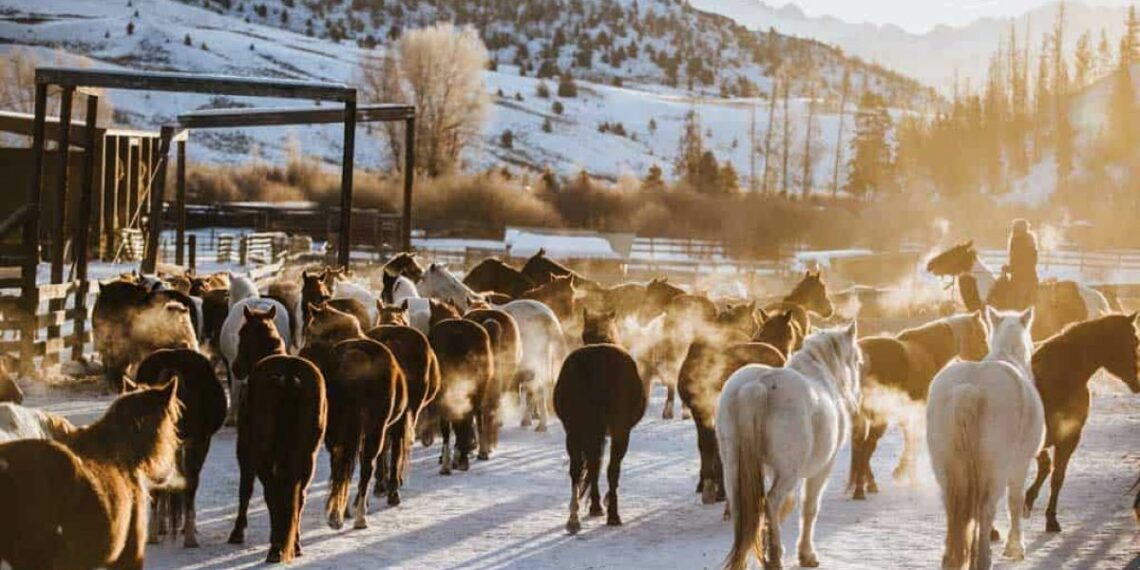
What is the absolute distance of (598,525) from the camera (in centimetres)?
1028

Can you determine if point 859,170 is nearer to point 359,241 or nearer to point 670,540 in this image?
point 359,241

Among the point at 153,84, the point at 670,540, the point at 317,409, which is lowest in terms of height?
the point at 670,540

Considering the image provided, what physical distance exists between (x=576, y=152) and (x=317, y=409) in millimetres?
96208

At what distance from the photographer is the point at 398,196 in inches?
2226

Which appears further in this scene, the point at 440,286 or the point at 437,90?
the point at 437,90

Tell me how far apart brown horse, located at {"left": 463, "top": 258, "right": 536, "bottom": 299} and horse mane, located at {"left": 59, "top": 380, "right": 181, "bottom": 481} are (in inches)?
538

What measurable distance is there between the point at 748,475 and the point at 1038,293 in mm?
12634

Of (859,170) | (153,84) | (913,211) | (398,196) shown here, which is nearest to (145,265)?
(153,84)

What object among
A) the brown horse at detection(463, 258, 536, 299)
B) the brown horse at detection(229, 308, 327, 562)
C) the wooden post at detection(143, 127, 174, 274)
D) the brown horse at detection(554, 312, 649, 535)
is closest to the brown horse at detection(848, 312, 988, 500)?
the brown horse at detection(554, 312, 649, 535)

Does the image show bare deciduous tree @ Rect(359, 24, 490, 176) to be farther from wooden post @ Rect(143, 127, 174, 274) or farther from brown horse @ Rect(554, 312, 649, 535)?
brown horse @ Rect(554, 312, 649, 535)

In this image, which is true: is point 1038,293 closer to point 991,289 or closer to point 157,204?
point 991,289

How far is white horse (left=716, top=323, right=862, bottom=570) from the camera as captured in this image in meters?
8.36

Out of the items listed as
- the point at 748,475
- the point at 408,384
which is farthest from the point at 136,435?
the point at 408,384

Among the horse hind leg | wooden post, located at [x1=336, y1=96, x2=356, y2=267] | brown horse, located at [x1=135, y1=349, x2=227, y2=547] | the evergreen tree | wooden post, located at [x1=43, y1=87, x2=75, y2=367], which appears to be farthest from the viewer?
the evergreen tree
